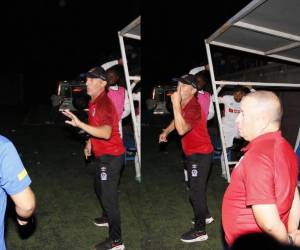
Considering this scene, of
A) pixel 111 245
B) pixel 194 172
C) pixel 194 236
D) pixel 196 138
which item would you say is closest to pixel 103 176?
pixel 111 245

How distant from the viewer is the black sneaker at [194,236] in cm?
445

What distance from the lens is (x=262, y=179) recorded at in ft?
6.07

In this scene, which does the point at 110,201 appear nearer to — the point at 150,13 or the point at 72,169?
the point at 72,169

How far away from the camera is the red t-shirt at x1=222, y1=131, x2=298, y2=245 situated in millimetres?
1856

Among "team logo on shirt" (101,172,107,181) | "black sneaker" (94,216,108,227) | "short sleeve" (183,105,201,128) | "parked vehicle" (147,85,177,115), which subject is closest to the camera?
"team logo on shirt" (101,172,107,181)

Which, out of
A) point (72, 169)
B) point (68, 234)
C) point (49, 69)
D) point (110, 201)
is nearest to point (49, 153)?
point (72, 169)

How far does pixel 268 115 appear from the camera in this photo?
1981 mm

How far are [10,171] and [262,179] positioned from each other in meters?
1.40

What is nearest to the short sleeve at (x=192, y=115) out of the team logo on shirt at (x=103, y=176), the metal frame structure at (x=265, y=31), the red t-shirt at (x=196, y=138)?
the red t-shirt at (x=196, y=138)

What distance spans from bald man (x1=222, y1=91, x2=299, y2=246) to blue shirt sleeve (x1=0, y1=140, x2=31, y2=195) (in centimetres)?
128

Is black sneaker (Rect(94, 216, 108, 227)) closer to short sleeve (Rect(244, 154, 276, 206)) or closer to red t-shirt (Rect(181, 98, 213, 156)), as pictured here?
red t-shirt (Rect(181, 98, 213, 156))

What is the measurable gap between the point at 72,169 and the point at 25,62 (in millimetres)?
18449

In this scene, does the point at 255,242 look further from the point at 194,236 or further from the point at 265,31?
the point at 265,31

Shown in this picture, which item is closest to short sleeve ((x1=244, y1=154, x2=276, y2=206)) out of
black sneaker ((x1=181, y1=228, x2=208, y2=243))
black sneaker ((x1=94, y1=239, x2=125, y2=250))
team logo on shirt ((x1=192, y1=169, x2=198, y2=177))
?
team logo on shirt ((x1=192, y1=169, x2=198, y2=177))
